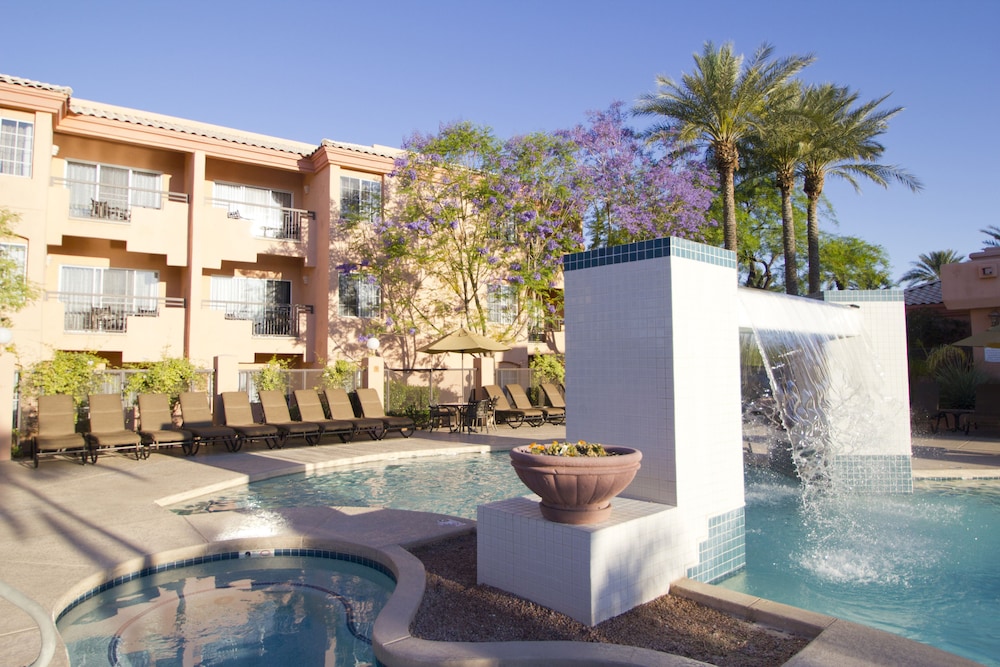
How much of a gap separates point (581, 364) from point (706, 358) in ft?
3.57

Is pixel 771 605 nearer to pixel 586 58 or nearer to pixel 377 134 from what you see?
pixel 586 58

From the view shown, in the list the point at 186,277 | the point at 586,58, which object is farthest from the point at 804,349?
the point at 186,277

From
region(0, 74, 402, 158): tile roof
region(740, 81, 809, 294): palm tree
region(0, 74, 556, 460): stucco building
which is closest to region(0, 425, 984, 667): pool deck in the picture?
region(0, 74, 556, 460): stucco building

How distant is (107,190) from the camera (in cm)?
1806

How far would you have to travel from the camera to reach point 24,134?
15.2m

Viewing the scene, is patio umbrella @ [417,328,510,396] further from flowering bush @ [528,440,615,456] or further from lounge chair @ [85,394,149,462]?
flowering bush @ [528,440,615,456]

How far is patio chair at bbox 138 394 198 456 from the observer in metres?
12.0

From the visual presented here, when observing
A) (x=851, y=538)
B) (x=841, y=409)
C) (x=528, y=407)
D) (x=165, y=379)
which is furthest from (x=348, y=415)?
(x=851, y=538)

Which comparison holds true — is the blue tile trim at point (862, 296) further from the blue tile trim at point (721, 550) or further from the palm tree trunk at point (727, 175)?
the palm tree trunk at point (727, 175)

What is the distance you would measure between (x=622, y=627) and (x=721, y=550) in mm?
A: 1712

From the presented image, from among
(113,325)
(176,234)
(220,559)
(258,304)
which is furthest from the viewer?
(258,304)

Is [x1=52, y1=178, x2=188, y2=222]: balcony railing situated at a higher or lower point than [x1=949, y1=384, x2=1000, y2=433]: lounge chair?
higher

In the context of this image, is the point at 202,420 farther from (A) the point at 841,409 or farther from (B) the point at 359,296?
(A) the point at 841,409

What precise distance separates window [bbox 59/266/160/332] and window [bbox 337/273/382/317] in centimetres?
513
